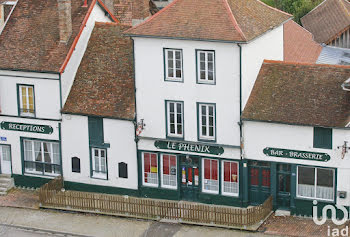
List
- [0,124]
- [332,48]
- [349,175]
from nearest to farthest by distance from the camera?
[349,175] < [0,124] < [332,48]

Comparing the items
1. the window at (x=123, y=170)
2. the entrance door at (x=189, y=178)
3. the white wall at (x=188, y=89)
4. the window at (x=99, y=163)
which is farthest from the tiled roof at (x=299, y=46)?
the window at (x=99, y=163)

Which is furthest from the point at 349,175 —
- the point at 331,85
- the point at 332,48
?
the point at 332,48

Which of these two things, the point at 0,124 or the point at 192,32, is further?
the point at 0,124

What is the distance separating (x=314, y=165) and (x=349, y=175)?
6.20ft

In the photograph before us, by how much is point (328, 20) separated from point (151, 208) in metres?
35.7

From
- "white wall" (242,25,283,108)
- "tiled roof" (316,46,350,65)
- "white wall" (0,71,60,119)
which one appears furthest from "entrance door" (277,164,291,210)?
"tiled roof" (316,46,350,65)

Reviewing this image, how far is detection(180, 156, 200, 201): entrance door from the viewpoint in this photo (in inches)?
2020

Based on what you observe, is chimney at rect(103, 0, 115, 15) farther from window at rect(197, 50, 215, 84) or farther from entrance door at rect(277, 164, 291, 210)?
entrance door at rect(277, 164, 291, 210)

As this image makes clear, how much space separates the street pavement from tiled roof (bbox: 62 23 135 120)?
5.84m

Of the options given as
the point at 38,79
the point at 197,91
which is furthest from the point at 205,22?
the point at 38,79

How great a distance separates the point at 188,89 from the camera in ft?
164

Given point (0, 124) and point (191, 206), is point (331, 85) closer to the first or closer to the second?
point (191, 206)

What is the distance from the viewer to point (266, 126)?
49031mm

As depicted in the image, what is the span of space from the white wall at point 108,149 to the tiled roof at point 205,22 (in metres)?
5.79
